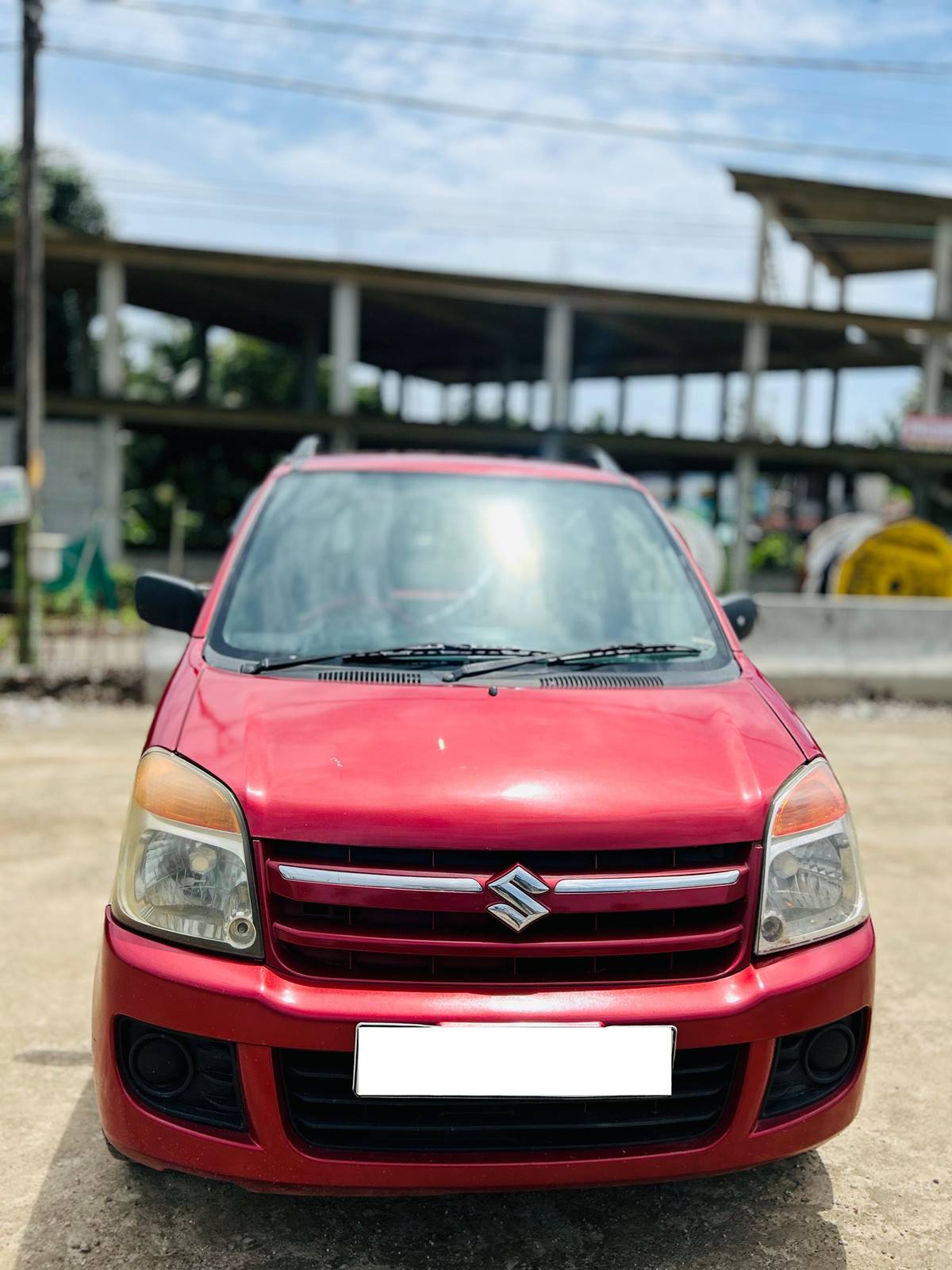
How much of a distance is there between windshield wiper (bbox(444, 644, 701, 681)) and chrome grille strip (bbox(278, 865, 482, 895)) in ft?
2.45

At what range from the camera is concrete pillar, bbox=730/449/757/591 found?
27094mm

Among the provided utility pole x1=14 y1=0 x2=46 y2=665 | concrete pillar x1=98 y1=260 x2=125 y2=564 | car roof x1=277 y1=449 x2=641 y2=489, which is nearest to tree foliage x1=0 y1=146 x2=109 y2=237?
concrete pillar x1=98 y1=260 x2=125 y2=564

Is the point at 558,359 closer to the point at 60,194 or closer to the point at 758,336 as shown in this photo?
the point at 758,336

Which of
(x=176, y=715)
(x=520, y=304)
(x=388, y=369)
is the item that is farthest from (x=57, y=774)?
(x=388, y=369)

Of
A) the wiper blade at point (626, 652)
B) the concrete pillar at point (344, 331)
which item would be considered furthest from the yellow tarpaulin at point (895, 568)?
the concrete pillar at point (344, 331)

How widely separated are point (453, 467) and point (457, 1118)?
2260mm

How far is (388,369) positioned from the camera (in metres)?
39.0

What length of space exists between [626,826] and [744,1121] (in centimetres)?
60

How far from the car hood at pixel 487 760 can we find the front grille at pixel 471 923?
0.14ft

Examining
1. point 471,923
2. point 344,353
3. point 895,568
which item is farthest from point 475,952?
point 344,353

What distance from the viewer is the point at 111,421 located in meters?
23.8

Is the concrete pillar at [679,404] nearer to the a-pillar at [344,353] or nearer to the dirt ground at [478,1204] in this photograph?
the a-pillar at [344,353]

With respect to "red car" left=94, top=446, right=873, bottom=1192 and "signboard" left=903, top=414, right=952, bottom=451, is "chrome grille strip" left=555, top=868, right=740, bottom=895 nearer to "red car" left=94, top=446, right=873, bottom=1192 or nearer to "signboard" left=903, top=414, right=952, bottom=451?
"red car" left=94, top=446, right=873, bottom=1192

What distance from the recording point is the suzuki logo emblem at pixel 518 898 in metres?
2.10
